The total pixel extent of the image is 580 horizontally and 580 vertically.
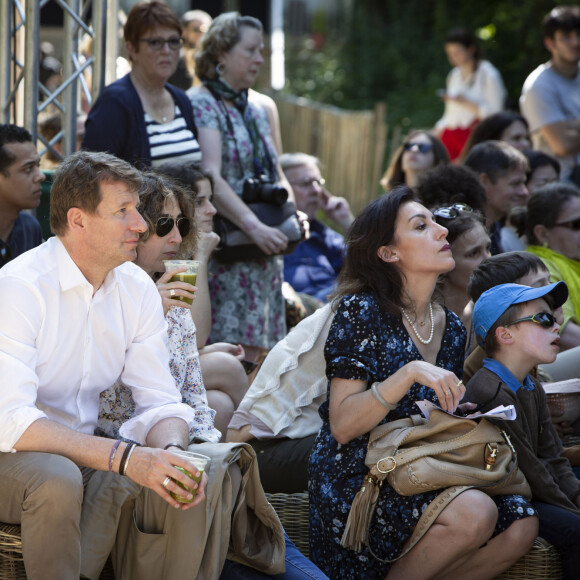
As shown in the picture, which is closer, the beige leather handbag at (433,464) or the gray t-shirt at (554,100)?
the beige leather handbag at (433,464)

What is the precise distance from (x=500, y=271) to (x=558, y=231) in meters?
1.22

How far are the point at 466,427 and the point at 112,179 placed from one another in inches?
55.9

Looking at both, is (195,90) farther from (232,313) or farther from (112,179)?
(112,179)

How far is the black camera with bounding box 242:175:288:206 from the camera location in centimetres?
521

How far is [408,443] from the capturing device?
10.5 feet

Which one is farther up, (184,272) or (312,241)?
(184,272)

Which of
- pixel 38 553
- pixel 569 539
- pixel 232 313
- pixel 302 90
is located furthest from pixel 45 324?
pixel 302 90

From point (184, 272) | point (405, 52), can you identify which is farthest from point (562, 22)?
point (405, 52)

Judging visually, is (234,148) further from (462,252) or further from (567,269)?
(567,269)

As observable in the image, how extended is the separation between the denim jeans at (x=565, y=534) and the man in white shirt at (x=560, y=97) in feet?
13.6

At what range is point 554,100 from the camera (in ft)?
23.3

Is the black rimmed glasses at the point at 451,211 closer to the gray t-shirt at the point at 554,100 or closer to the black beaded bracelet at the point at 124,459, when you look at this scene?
the black beaded bracelet at the point at 124,459

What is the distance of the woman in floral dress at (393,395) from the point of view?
314cm

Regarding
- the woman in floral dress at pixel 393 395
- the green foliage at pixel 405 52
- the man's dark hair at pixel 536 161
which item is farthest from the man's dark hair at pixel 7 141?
the green foliage at pixel 405 52
